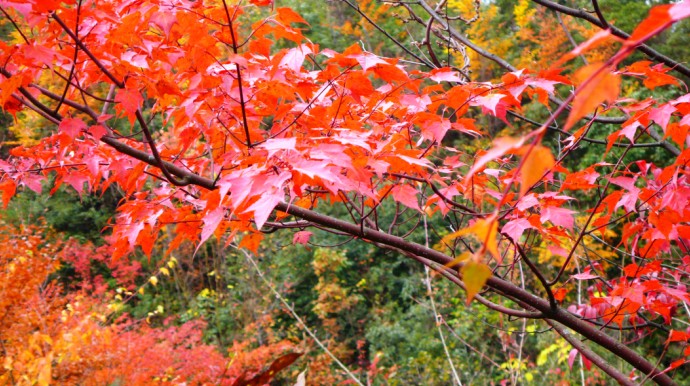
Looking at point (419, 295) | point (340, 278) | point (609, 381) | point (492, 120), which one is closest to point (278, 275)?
point (340, 278)

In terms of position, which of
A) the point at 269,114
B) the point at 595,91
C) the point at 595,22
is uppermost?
the point at 595,22

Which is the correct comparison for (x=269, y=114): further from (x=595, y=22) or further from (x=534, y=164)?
(x=534, y=164)

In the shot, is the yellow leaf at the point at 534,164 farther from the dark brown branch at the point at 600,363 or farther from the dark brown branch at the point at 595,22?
the dark brown branch at the point at 600,363

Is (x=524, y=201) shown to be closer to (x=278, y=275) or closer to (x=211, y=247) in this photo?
(x=278, y=275)

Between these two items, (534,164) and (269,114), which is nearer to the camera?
(534,164)

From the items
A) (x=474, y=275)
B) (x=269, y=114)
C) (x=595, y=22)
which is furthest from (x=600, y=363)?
(x=474, y=275)

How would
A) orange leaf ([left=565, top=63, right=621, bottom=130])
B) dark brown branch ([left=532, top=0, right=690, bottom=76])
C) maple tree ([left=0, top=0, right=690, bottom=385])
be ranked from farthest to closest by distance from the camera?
dark brown branch ([left=532, top=0, right=690, bottom=76]) → maple tree ([left=0, top=0, right=690, bottom=385]) → orange leaf ([left=565, top=63, right=621, bottom=130])

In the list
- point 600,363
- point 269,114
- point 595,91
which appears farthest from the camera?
point 600,363

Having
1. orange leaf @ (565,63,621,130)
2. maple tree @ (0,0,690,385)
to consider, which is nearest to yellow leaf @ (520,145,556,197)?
orange leaf @ (565,63,621,130)

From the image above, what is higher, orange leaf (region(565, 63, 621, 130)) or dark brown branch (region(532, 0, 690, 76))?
dark brown branch (region(532, 0, 690, 76))

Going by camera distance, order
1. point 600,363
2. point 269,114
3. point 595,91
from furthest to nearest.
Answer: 1. point 600,363
2. point 269,114
3. point 595,91

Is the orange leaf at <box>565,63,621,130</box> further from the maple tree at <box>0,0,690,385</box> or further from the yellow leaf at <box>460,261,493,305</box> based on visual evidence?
the maple tree at <box>0,0,690,385</box>

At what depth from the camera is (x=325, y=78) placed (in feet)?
3.96

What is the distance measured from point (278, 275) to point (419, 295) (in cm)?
168
